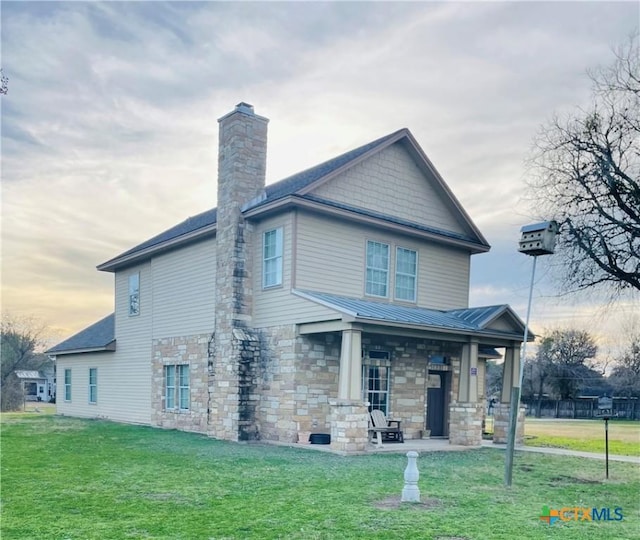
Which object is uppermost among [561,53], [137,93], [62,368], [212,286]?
[561,53]

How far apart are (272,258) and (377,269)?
10.3 ft

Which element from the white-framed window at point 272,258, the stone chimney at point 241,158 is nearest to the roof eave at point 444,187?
the stone chimney at point 241,158

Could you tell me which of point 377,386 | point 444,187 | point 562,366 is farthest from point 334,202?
point 562,366

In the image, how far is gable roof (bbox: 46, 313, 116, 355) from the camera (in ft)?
82.1

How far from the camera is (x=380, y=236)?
706 inches

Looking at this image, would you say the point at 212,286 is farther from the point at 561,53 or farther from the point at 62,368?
the point at 62,368

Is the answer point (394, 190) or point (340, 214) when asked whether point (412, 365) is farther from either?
point (394, 190)

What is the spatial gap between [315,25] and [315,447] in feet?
31.0

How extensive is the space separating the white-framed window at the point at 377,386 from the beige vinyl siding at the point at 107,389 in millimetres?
9075

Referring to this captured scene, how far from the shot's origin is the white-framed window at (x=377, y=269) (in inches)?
693

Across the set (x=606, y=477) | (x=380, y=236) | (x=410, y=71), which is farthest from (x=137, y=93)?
(x=606, y=477)

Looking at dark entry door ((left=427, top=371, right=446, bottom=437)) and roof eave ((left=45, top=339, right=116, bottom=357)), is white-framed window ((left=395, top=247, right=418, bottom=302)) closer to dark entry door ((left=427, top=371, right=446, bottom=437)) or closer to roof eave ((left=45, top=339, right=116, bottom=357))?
dark entry door ((left=427, top=371, right=446, bottom=437))

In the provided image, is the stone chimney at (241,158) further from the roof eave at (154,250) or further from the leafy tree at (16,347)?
the leafy tree at (16,347)

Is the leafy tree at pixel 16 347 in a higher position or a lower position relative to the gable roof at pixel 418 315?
lower
